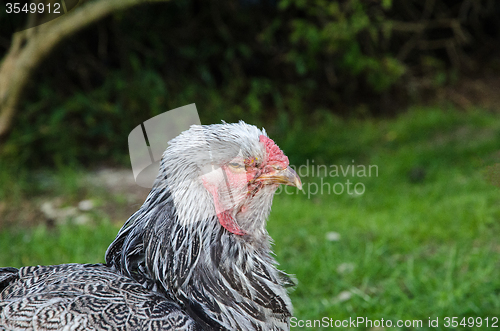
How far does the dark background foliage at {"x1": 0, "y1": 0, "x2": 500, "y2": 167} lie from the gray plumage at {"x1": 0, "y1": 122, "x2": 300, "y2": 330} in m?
3.25

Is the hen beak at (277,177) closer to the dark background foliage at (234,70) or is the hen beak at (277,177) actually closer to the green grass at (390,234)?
the green grass at (390,234)

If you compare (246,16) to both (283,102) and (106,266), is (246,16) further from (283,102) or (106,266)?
(106,266)

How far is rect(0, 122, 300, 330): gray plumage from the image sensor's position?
1.66 metres

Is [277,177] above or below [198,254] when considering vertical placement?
above

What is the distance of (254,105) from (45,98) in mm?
2138

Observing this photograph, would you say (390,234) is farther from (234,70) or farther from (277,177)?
(234,70)

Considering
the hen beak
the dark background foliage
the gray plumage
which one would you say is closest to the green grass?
the dark background foliage

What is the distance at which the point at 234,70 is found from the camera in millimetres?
5996

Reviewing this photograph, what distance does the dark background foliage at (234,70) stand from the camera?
5148 mm

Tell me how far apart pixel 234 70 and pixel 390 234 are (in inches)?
123

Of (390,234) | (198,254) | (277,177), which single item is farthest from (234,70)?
(198,254)

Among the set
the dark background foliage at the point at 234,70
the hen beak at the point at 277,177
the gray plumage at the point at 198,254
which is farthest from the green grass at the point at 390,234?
the hen beak at the point at 277,177

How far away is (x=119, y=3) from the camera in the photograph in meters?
4.13

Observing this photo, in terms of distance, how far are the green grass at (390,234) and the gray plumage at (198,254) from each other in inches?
47.2
